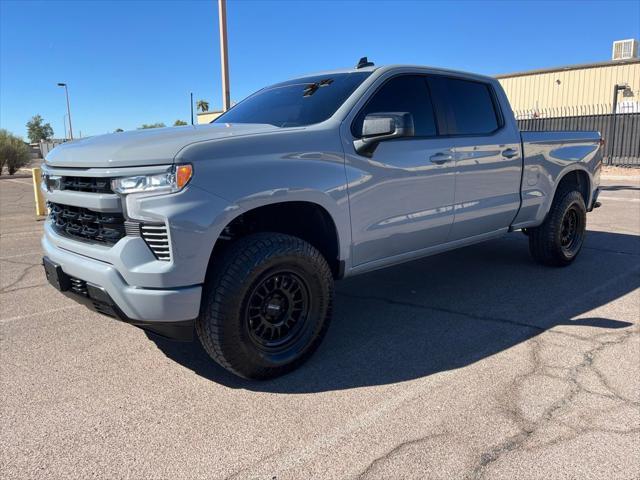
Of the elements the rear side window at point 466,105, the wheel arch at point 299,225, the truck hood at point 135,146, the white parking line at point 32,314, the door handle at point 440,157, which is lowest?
the white parking line at point 32,314

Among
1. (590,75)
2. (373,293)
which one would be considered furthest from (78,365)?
(590,75)

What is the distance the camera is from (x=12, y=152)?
2722 centimetres

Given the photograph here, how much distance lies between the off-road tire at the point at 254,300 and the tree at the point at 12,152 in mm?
28528

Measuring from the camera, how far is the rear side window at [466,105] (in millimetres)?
4578

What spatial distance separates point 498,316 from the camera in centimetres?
442

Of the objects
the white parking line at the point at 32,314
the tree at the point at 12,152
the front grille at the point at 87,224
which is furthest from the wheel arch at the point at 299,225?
the tree at the point at 12,152

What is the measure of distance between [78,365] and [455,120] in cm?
348

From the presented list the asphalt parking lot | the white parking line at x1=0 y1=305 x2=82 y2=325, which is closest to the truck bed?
the asphalt parking lot

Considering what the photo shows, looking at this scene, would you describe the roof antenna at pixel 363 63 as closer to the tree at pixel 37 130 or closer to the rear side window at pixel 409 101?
the rear side window at pixel 409 101

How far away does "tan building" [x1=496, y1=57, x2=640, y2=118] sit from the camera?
2919 centimetres

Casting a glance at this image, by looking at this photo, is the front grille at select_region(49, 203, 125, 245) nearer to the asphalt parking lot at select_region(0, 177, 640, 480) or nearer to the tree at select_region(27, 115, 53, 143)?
the asphalt parking lot at select_region(0, 177, 640, 480)

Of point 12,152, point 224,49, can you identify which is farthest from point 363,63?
point 12,152

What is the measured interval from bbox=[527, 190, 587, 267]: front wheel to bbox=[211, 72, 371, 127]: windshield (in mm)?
2878

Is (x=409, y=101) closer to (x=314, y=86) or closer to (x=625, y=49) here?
(x=314, y=86)
